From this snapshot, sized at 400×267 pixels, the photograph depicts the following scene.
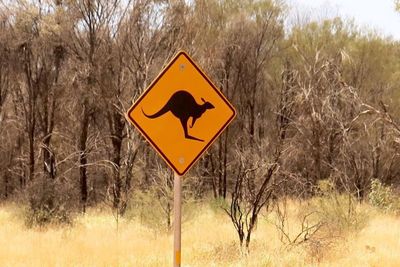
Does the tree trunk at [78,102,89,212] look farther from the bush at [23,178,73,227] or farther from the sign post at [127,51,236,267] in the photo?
the sign post at [127,51,236,267]

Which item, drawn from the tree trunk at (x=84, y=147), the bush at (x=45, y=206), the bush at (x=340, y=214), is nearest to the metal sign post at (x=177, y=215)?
the bush at (x=340, y=214)

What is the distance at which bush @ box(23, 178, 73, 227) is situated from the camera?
14102mm

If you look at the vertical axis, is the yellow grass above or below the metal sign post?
Result: below

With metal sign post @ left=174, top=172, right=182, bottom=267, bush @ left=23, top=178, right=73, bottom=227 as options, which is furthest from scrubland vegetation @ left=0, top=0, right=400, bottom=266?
metal sign post @ left=174, top=172, right=182, bottom=267

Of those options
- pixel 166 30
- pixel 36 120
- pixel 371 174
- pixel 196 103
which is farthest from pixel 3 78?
pixel 196 103

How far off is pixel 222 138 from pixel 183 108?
2135 centimetres

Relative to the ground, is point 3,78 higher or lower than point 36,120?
higher

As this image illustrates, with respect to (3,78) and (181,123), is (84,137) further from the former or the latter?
(181,123)

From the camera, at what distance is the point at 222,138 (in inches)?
1020

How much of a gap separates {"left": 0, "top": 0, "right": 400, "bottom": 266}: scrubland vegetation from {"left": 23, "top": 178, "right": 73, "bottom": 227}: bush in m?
0.04

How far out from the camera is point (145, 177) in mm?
21062

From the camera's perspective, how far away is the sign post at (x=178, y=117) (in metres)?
4.54

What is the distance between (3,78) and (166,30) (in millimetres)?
10524

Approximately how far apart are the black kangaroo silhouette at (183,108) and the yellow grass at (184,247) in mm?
3812
